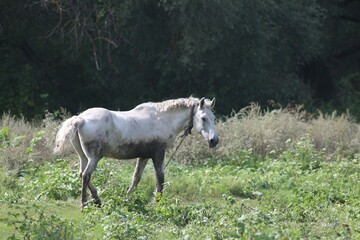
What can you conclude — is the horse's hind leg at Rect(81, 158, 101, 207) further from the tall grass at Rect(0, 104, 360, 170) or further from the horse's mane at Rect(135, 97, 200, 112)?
the tall grass at Rect(0, 104, 360, 170)

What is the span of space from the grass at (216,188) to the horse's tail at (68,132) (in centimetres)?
85

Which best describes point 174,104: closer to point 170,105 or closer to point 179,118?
point 170,105

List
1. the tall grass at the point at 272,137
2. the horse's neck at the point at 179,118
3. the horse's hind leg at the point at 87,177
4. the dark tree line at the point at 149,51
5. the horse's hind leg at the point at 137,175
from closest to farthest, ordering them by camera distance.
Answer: the horse's hind leg at the point at 87,177, the horse's hind leg at the point at 137,175, the horse's neck at the point at 179,118, the tall grass at the point at 272,137, the dark tree line at the point at 149,51

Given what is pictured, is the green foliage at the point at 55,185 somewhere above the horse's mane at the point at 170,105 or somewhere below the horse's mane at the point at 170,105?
below

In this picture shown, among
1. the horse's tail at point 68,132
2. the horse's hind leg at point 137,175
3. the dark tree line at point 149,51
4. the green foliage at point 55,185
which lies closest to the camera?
the horse's tail at point 68,132

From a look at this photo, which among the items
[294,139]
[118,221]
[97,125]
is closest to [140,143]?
[97,125]

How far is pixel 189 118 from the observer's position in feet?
47.0

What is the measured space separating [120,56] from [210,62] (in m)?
2.42

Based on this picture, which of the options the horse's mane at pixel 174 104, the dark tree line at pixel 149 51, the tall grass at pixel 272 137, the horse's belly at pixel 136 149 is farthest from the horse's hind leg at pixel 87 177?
the dark tree line at pixel 149 51

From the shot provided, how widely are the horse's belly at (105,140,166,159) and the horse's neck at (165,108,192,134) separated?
397mm

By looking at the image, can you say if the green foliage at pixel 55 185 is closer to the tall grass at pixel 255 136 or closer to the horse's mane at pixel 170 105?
the horse's mane at pixel 170 105

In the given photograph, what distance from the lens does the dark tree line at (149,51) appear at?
23.7 m

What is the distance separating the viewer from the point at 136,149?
13703mm

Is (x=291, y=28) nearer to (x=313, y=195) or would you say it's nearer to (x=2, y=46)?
(x=2, y=46)
